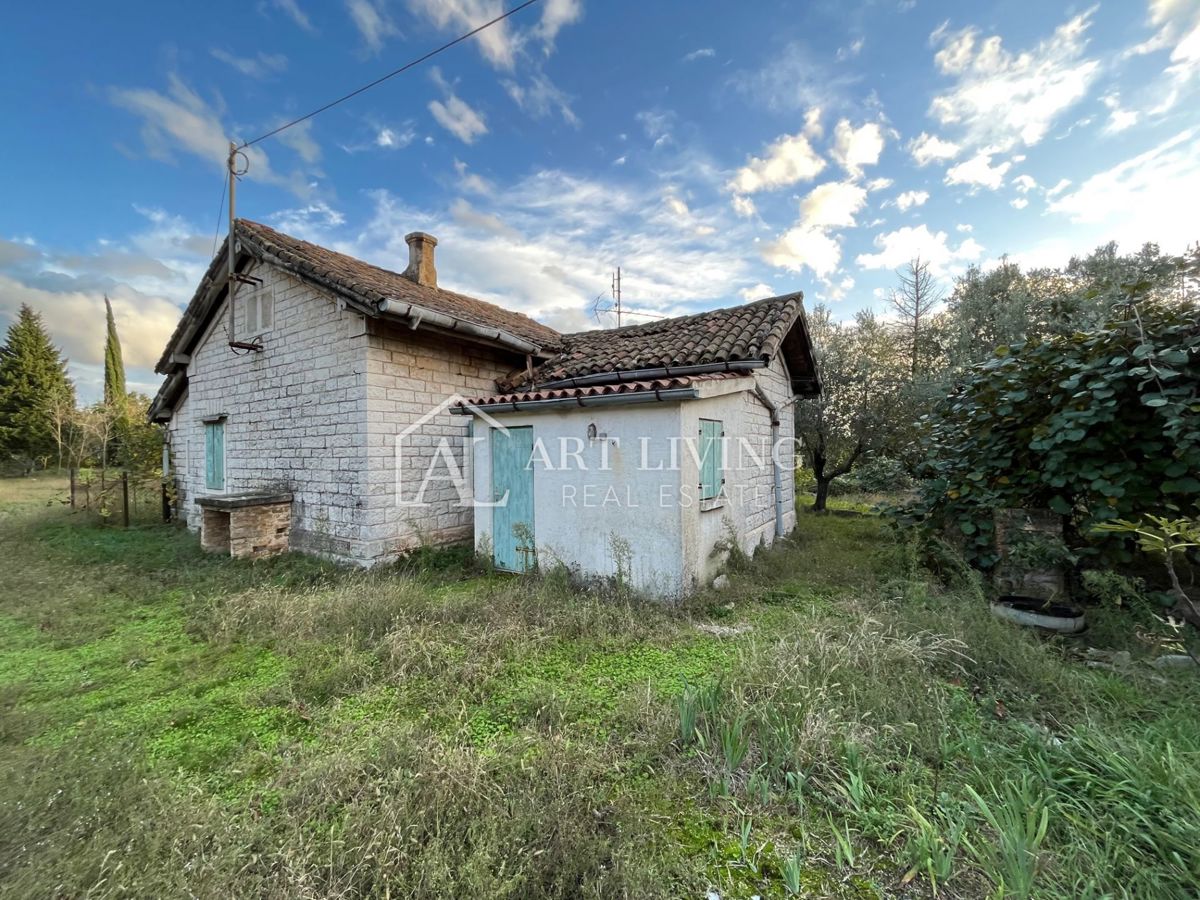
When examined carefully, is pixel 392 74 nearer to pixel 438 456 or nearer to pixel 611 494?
pixel 438 456

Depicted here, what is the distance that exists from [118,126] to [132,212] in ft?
4.95

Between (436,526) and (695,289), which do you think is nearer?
(436,526)

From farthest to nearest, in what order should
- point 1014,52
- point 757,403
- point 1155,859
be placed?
point 757,403 < point 1014,52 < point 1155,859

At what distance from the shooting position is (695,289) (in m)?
15.4

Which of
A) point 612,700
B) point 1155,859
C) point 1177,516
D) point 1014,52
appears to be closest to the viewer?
point 1155,859

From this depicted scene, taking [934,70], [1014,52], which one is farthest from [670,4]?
[1014,52]

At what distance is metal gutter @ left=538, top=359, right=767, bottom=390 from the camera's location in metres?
6.86

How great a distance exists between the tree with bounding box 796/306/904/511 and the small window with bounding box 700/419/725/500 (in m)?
7.60

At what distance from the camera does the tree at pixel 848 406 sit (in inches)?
505

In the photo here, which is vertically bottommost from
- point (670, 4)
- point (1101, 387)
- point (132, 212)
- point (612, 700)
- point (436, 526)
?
point (612, 700)

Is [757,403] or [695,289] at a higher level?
[695,289]

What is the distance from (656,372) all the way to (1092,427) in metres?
5.12

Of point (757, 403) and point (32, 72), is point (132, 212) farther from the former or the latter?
point (757, 403)

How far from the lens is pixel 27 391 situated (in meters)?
25.3
